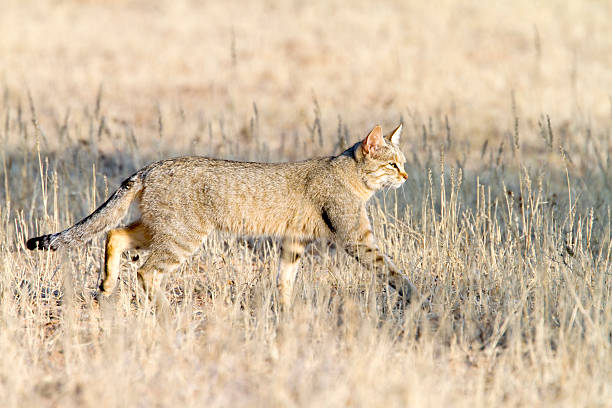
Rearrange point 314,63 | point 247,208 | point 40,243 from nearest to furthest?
1. point 40,243
2. point 247,208
3. point 314,63

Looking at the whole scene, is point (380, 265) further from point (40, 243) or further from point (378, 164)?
point (40, 243)

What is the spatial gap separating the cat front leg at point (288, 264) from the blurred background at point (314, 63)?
5947mm

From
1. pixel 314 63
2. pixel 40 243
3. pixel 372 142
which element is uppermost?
pixel 314 63

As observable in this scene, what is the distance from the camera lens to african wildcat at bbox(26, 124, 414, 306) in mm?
5859

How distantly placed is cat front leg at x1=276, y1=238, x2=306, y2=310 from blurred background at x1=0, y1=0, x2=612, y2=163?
234 inches

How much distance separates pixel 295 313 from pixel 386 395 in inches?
44.1

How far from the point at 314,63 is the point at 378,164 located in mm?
13302

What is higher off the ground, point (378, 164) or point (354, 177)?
point (378, 164)

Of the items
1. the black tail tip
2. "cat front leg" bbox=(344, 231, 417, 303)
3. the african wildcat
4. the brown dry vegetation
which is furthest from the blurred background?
the black tail tip

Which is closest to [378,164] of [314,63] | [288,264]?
[288,264]

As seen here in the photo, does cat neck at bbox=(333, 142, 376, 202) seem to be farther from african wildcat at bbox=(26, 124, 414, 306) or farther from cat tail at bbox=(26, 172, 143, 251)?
cat tail at bbox=(26, 172, 143, 251)

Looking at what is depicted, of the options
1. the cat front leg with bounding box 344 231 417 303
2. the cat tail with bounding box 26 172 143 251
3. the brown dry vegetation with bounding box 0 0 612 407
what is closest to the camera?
the brown dry vegetation with bounding box 0 0 612 407

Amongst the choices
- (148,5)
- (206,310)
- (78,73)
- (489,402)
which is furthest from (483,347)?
(148,5)

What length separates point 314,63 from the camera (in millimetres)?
19406
